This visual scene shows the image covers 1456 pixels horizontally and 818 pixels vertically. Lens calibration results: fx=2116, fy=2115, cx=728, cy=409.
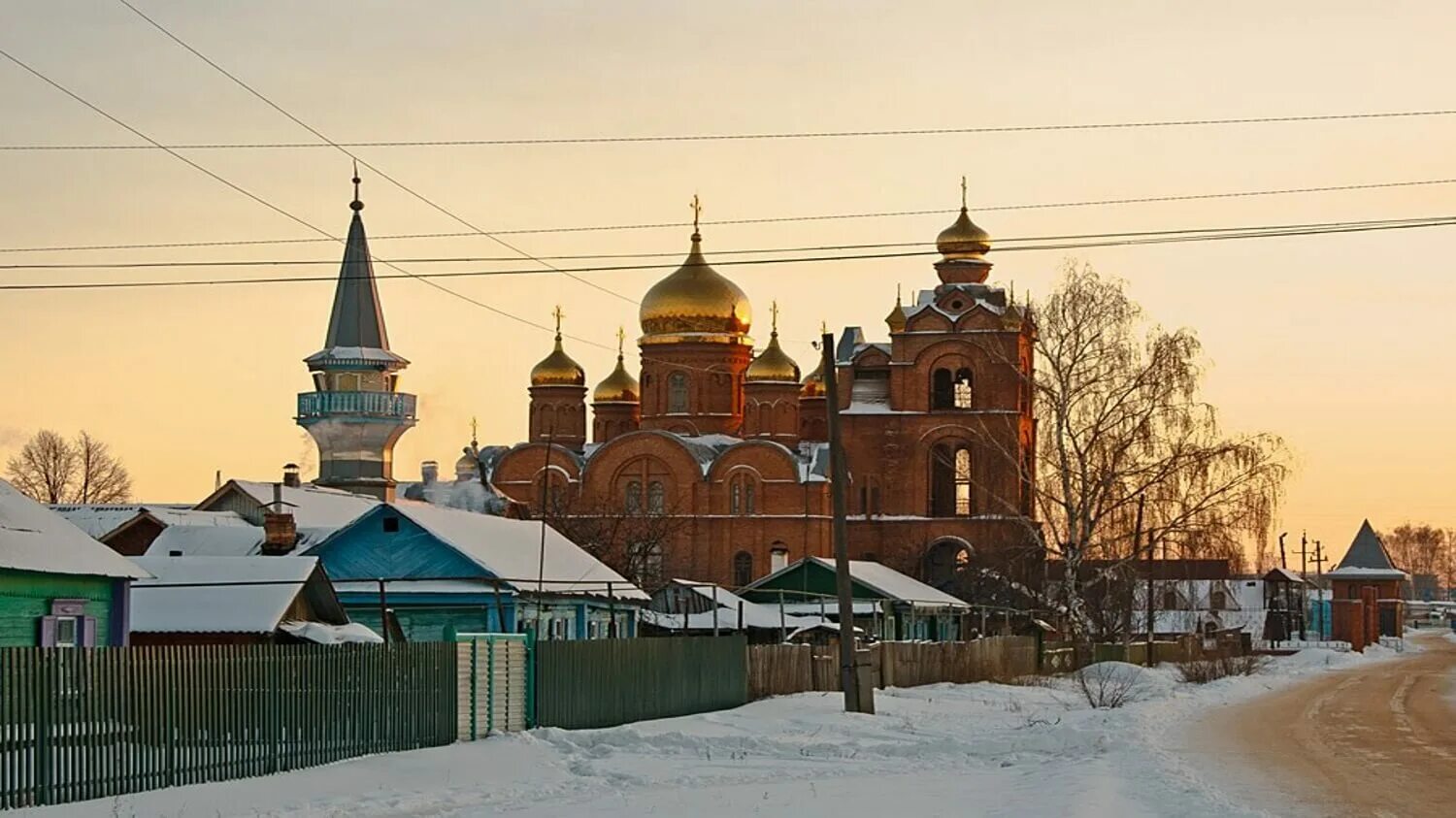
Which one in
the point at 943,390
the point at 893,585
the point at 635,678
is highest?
the point at 943,390

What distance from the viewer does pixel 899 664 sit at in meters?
41.4

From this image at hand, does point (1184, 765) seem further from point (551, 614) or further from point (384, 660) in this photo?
point (551, 614)

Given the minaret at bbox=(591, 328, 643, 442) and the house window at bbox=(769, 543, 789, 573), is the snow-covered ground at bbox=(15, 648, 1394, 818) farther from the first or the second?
the minaret at bbox=(591, 328, 643, 442)

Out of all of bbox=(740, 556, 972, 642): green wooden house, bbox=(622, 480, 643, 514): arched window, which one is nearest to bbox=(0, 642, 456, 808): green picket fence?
bbox=(740, 556, 972, 642): green wooden house

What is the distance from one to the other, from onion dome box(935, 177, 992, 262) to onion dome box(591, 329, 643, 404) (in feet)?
57.6

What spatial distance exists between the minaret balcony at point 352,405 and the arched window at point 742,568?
16833 millimetres

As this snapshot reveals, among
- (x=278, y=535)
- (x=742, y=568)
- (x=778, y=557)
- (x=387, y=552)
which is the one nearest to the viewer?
(x=387, y=552)

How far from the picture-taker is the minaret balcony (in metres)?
64.2

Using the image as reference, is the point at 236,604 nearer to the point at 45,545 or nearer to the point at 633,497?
the point at 45,545

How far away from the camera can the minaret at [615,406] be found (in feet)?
293

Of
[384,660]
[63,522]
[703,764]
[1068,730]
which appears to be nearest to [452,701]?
[384,660]

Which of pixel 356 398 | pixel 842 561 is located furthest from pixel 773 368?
pixel 842 561

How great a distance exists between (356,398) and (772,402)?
75.2 feet

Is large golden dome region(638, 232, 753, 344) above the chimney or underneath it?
above
